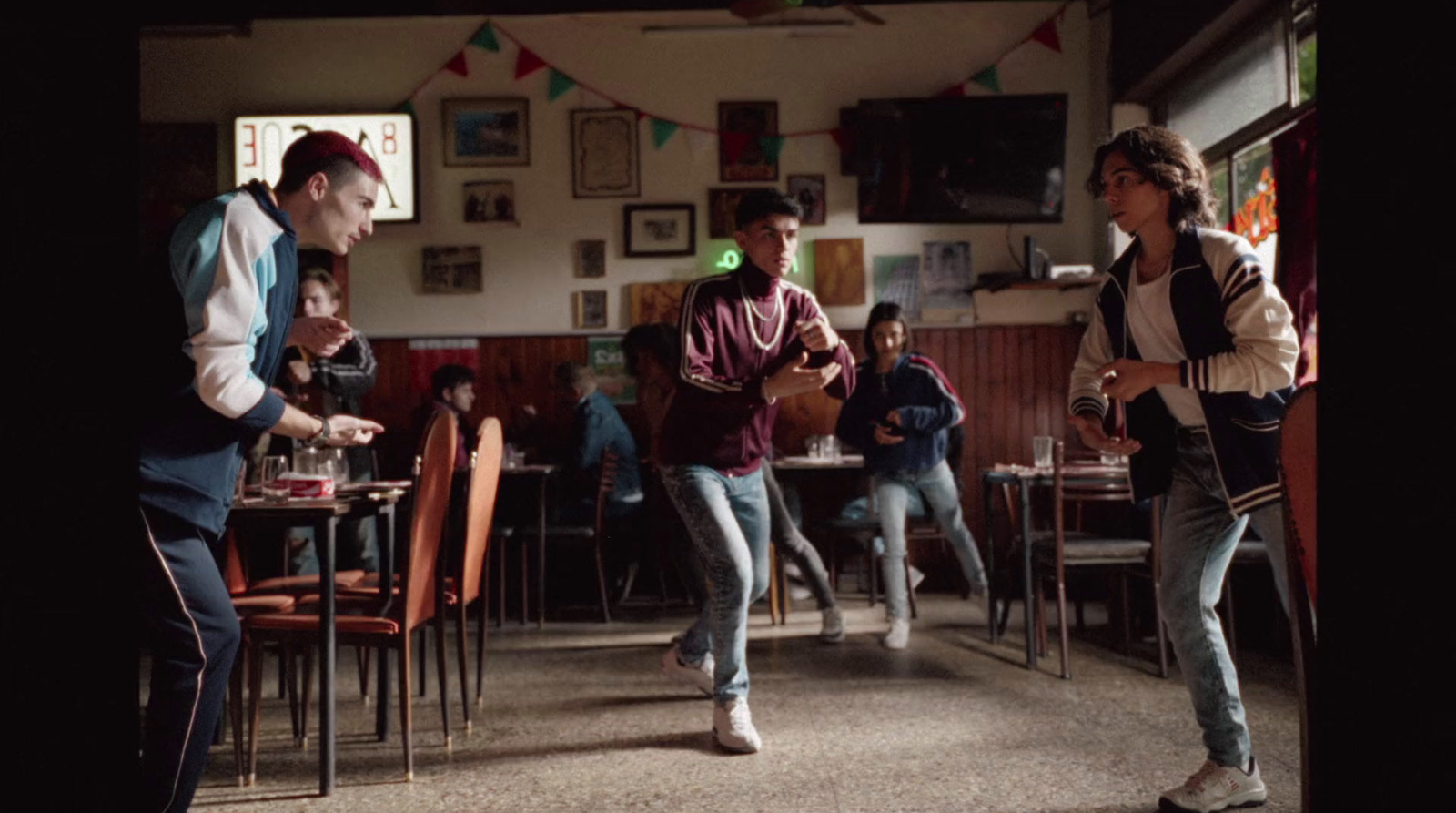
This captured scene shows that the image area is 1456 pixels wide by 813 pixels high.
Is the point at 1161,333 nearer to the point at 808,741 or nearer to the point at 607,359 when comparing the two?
the point at 808,741

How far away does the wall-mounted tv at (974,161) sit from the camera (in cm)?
650

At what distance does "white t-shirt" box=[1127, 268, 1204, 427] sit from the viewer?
7.82 feet

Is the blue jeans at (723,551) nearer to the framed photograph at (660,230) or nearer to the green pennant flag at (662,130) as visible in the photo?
the framed photograph at (660,230)

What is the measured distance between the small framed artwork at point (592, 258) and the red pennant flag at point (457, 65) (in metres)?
1.28

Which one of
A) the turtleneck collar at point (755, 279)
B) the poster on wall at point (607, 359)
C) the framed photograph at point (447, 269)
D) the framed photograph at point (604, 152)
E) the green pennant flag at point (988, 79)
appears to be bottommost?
the poster on wall at point (607, 359)

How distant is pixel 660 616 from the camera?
5707 millimetres

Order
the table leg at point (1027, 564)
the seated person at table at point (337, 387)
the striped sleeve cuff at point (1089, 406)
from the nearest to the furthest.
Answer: the striped sleeve cuff at point (1089, 406)
the table leg at point (1027, 564)
the seated person at table at point (337, 387)

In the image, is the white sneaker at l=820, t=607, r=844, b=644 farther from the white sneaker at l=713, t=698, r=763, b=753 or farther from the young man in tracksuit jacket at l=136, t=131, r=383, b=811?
the young man in tracksuit jacket at l=136, t=131, r=383, b=811

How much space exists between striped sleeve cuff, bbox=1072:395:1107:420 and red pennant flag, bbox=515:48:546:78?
5082mm

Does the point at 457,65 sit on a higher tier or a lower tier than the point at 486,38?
lower

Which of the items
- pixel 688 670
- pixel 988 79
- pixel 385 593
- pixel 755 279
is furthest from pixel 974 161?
pixel 385 593

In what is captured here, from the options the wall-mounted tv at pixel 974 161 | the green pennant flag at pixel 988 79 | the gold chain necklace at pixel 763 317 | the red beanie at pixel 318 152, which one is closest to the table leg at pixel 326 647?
the red beanie at pixel 318 152

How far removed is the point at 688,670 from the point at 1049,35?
4.93 metres

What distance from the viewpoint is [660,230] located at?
678 cm
